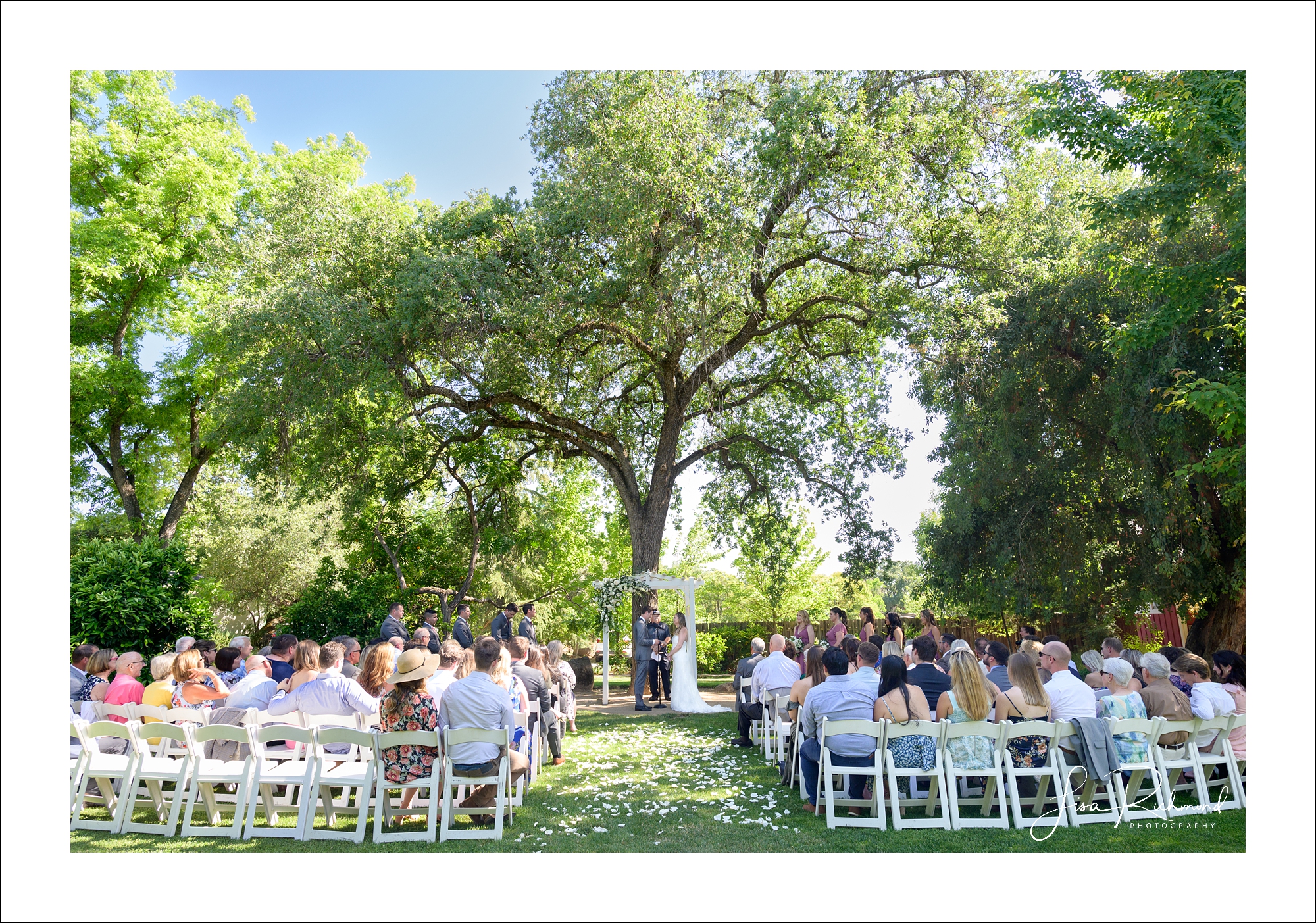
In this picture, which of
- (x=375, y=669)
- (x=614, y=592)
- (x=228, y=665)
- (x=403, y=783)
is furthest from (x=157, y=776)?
(x=614, y=592)

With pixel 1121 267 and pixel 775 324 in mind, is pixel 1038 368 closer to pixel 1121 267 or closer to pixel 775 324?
pixel 1121 267

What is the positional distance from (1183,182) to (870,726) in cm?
786

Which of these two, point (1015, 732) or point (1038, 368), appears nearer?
point (1015, 732)

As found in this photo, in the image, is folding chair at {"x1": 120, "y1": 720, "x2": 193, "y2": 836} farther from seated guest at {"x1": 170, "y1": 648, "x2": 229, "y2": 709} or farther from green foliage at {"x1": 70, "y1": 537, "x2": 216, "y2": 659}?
green foliage at {"x1": 70, "y1": 537, "x2": 216, "y2": 659}

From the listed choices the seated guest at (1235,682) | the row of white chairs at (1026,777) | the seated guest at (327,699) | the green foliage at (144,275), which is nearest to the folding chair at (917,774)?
the row of white chairs at (1026,777)

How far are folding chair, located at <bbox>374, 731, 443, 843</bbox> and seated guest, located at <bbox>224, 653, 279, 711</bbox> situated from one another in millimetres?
1707

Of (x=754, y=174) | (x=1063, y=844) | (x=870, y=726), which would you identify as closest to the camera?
(x=1063, y=844)

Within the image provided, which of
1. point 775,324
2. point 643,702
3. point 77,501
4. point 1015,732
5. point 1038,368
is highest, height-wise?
point 775,324

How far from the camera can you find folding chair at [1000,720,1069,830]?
18.7ft

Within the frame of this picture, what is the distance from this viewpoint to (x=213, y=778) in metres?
5.74

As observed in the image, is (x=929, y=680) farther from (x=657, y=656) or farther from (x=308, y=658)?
(x=657, y=656)

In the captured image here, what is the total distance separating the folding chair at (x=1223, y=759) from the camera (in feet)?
20.1

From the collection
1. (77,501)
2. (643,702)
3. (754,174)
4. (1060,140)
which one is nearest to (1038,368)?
(1060,140)

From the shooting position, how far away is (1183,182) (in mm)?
9453
